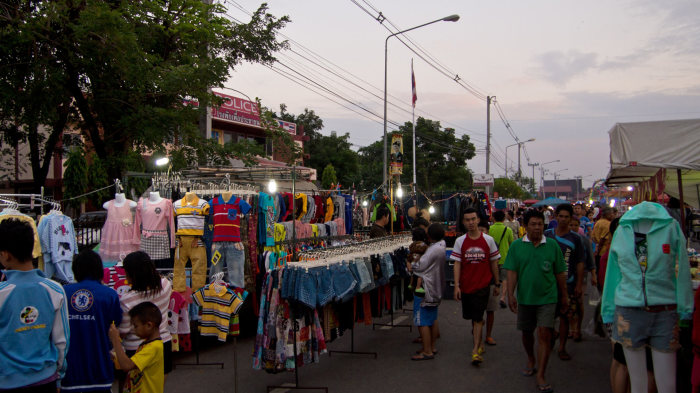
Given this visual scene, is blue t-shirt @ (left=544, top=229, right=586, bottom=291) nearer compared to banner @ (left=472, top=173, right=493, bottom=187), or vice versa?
blue t-shirt @ (left=544, top=229, right=586, bottom=291)

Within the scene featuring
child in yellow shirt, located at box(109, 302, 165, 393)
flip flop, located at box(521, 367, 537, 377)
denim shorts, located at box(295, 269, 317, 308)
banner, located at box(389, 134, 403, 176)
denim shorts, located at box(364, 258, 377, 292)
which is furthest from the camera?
banner, located at box(389, 134, 403, 176)

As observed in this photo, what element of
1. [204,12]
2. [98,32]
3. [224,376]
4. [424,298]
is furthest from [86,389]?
[204,12]

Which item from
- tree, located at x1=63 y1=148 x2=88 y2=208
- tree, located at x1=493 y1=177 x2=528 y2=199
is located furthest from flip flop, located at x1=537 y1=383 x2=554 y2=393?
tree, located at x1=493 y1=177 x2=528 y2=199

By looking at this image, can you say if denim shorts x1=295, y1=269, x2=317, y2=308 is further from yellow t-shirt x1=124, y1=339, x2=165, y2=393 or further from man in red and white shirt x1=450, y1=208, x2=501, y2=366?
man in red and white shirt x1=450, y1=208, x2=501, y2=366

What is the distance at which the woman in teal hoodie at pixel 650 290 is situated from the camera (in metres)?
4.19

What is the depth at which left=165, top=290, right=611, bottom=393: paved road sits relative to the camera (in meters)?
5.98

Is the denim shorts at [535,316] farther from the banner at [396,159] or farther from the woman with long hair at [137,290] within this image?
the banner at [396,159]

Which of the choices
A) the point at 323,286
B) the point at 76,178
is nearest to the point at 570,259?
the point at 323,286

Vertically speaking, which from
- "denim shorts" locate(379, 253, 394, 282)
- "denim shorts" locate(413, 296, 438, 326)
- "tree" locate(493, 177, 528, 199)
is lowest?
"denim shorts" locate(413, 296, 438, 326)

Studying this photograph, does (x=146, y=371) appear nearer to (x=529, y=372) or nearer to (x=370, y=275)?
(x=370, y=275)

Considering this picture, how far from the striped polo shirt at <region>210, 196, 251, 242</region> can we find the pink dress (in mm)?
1307

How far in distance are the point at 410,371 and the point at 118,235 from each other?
4.96m

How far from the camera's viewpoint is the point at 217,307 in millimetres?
5922

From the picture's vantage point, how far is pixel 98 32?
1098 centimetres
